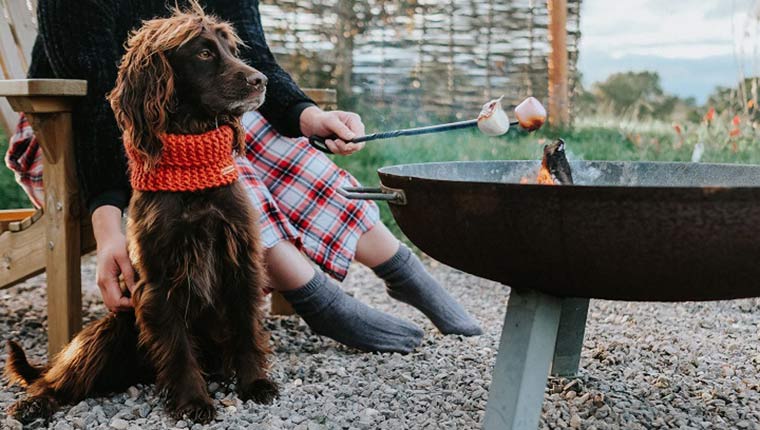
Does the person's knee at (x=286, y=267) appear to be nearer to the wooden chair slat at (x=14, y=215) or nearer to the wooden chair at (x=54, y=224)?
the wooden chair at (x=54, y=224)

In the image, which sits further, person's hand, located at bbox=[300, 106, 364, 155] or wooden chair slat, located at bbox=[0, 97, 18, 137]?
wooden chair slat, located at bbox=[0, 97, 18, 137]

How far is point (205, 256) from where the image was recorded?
1814mm

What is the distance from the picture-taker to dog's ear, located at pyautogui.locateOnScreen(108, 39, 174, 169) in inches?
68.5

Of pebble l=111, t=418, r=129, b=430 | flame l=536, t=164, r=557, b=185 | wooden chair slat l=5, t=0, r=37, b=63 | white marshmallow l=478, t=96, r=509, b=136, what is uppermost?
wooden chair slat l=5, t=0, r=37, b=63

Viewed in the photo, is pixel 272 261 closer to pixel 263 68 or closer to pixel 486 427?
pixel 263 68

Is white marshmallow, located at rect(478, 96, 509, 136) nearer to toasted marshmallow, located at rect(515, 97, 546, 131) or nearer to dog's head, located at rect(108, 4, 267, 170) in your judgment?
toasted marshmallow, located at rect(515, 97, 546, 131)

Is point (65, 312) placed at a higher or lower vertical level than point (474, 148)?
lower

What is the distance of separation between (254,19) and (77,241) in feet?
2.78

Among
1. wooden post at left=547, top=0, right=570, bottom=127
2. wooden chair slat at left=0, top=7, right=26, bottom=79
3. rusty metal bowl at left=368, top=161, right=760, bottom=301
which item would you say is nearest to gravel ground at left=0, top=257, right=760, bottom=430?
rusty metal bowl at left=368, top=161, right=760, bottom=301

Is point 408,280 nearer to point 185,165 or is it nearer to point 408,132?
point 408,132

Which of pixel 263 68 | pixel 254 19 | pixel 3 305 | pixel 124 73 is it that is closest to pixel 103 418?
pixel 124 73

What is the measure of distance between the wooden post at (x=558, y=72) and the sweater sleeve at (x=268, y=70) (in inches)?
141

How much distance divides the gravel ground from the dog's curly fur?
7cm

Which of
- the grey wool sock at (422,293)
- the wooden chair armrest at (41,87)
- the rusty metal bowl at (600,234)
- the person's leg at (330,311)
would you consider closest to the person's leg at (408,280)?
the grey wool sock at (422,293)
